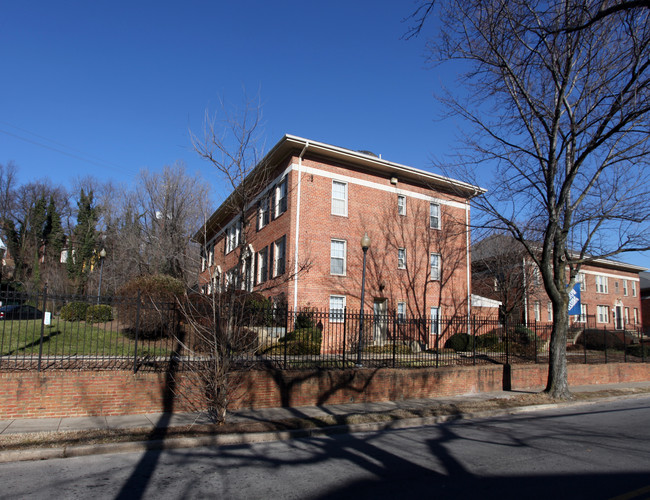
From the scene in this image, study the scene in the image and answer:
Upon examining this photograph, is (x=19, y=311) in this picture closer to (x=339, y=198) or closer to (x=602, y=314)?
(x=339, y=198)

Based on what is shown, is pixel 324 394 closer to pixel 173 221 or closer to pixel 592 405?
pixel 592 405

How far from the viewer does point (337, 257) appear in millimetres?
22203

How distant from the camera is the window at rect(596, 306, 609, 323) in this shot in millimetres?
43872

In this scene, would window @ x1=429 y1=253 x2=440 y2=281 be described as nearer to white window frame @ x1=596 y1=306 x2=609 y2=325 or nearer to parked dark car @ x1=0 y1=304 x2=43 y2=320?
parked dark car @ x1=0 y1=304 x2=43 y2=320

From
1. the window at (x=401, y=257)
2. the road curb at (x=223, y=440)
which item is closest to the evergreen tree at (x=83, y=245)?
the window at (x=401, y=257)

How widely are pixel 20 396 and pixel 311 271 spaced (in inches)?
522

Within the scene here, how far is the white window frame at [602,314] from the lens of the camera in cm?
4378

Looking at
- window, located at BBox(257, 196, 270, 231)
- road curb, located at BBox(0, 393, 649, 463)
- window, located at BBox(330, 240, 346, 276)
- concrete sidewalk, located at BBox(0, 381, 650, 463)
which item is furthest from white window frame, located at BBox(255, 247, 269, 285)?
road curb, located at BBox(0, 393, 649, 463)

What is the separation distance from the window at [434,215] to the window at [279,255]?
29.1 ft

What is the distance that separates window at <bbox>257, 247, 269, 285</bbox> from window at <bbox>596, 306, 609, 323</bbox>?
34714 millimetres

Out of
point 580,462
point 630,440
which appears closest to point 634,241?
point 630,440

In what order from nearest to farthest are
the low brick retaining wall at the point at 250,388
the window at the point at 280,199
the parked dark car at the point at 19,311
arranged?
the low brick retaining wall at the point at 250,388
the parked dark car at the point at 19,311
the window at the point at 280,199

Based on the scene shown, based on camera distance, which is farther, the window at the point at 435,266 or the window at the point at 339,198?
the window at the point at 435,266

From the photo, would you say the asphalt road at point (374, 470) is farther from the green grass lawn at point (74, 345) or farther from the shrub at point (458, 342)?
the shrub at point (458, 342)
